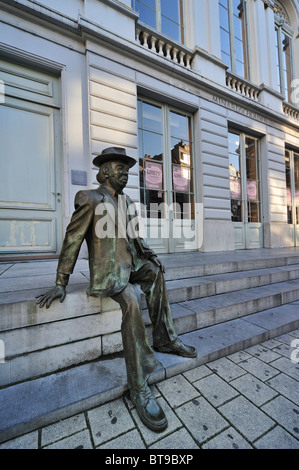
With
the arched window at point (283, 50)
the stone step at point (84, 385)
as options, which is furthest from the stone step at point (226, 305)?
the arched window at point (283, 50)

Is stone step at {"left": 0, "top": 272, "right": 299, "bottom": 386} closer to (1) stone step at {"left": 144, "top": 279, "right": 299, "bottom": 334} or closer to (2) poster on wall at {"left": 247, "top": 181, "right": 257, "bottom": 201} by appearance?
(1) stone step at {"left": 144, "top": 279, "right": 299, "bottom": 334}

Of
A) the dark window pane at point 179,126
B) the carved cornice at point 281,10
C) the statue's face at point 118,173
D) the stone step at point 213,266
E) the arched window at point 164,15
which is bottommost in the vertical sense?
the stone step at point 213,266

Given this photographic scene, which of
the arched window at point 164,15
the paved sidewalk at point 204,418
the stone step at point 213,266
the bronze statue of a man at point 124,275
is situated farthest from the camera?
the arched window at point 164,15

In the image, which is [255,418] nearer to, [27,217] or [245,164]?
[27,217]

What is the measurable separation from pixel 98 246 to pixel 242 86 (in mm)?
8449

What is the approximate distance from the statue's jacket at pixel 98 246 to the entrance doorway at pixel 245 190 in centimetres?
606

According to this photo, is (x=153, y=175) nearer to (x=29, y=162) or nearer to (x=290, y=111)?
(x=29, y=162)

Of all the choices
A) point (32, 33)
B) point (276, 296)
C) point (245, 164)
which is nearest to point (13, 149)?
point (32, 33)

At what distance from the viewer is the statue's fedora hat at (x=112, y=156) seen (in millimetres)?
1752

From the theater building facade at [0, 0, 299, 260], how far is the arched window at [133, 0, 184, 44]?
35mm

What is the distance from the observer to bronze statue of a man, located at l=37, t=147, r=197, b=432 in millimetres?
1504

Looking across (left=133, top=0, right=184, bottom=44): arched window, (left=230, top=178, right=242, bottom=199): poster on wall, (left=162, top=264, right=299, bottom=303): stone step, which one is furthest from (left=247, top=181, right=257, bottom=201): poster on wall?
(left=133, top=0, right=184, bottom=44): arched window

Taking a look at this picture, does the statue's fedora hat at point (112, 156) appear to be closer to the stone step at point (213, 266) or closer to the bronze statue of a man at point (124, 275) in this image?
the bronze statue of a man at point (124, 275)

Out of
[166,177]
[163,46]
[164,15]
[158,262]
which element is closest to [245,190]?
[166,177]
